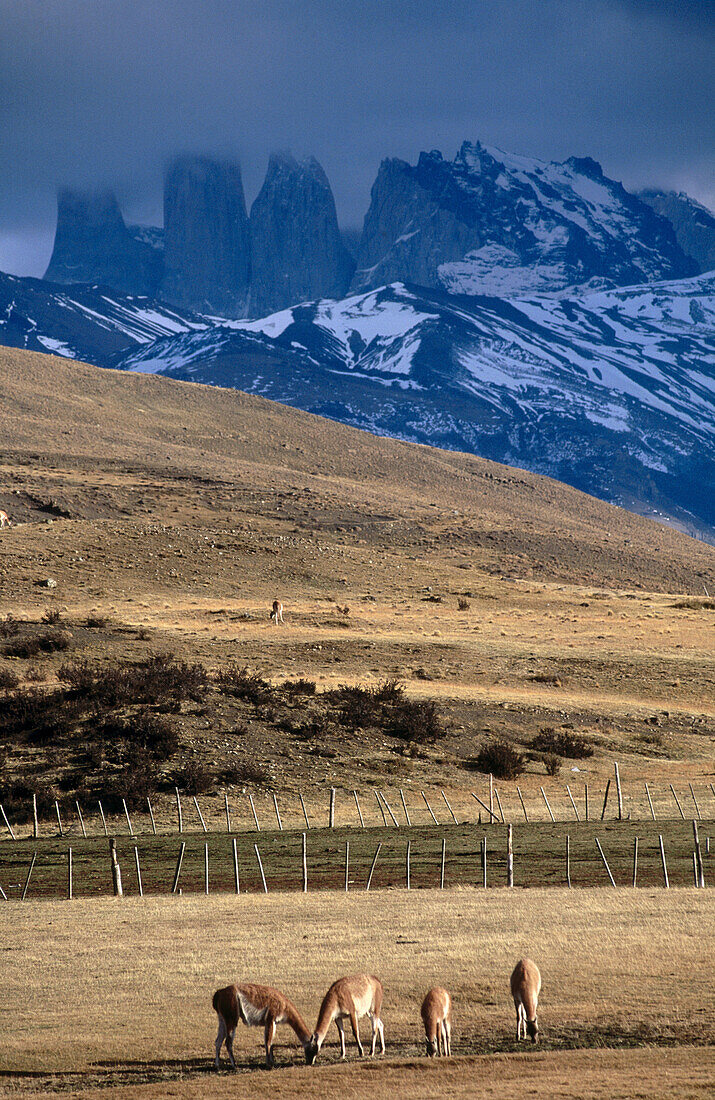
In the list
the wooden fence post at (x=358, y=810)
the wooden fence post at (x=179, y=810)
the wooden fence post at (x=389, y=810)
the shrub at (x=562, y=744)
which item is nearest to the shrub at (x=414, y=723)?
the shrub at (x=562, y=744)

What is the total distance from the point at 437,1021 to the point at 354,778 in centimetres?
2958

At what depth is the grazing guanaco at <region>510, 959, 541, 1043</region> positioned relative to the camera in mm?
17328

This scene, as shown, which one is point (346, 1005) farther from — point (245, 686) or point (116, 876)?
point (245, 686)

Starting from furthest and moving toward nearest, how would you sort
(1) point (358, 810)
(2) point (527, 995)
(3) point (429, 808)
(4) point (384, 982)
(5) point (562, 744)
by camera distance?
(5) point (562, 744) < (3) point (429, 808) < (1) point (358, 810) < (4) point (384, 982) < (2) point (527, 995)

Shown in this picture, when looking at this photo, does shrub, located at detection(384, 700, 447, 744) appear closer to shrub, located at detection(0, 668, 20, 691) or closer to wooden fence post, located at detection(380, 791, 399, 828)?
wooden fence post, located at detection(380, 791, 399, 828)

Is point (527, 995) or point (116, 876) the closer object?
point (527, 995)

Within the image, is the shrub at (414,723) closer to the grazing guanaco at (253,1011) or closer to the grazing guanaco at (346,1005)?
the grazing guanaco at (346,1005)

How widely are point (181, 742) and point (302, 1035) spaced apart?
30.4 meters

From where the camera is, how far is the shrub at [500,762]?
157 feet

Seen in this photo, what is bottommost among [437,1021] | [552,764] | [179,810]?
[552,764]

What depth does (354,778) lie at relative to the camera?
151 ft

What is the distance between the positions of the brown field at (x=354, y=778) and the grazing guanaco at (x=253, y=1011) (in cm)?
53

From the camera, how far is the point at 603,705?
57.9 metres

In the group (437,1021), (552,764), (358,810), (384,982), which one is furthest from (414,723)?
(437,1021)
